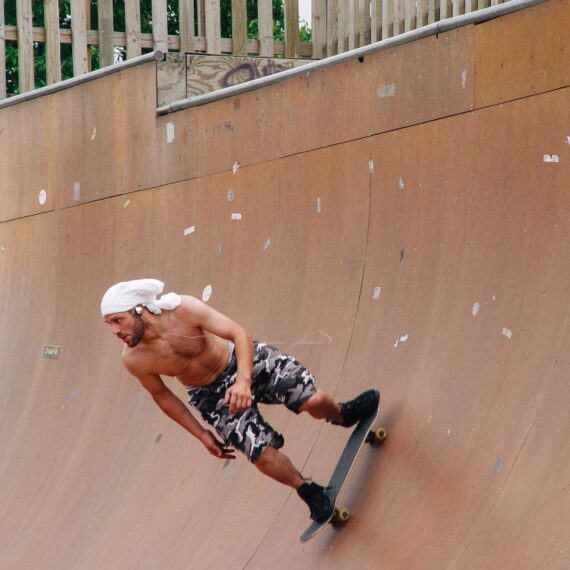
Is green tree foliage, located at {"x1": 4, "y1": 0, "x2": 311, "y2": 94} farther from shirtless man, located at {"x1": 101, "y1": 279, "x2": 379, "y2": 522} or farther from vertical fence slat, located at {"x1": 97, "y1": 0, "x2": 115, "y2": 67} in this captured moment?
shirtless man, located at {"x1": 101, "y1": 279, "x2": 379, "y2": 522}

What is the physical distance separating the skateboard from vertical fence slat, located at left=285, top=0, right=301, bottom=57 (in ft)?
20.8

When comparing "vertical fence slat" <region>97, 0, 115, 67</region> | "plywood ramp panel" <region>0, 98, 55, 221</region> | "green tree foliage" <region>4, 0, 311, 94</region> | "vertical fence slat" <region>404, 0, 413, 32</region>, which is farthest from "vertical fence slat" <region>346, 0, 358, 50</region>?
"green tree foliage" <region>4, 0, 311, 94</region>

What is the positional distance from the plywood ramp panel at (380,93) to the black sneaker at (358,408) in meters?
1.61

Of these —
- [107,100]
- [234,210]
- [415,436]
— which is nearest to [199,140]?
[234,210]

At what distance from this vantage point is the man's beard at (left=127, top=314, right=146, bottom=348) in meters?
5.68

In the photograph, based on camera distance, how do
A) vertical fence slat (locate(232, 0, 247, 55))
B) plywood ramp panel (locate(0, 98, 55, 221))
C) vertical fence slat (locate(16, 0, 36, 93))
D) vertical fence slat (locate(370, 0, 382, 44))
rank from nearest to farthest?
1. plywood ramp panel (locate(0, 98, 55, 221))
2. vertical fence slat (locate(370, 0, 382, 44))
3. vertical fence slat (locate(232, 0, 247, 55))
4. vertical fence slat (locate(16, 0, 36, 93))

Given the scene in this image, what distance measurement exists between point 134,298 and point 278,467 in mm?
1072

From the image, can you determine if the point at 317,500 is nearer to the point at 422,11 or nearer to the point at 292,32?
the point at 422,11

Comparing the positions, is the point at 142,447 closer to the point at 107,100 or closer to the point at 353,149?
the point at 353,149

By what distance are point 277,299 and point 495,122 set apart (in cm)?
197

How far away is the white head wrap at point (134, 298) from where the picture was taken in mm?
5590

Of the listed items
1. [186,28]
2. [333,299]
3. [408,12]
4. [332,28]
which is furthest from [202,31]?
[333,299]

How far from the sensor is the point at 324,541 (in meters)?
5.84

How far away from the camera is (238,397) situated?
5301 mm
